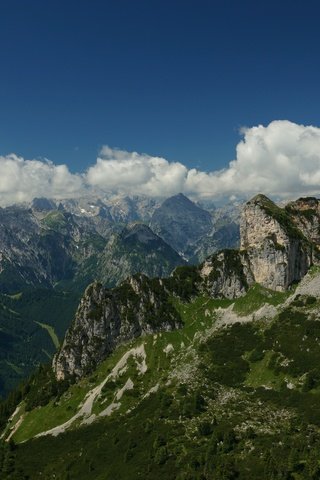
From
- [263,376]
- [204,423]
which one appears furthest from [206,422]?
[263,376]

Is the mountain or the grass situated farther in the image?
the grass

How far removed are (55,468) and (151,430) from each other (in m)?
35.3

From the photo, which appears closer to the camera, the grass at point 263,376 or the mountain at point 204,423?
the mountain at point 204,423

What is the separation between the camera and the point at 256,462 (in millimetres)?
108562

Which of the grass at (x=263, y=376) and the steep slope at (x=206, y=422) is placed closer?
the steep slope at (x=206, y=422)

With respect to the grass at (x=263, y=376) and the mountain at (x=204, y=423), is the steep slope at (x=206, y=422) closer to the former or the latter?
the mountain at (x=204, y=423)

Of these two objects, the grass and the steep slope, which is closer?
the steep slope

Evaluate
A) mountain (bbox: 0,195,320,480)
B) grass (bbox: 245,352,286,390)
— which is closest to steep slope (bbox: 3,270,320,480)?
mountain (bbox: 0,195,320,480)

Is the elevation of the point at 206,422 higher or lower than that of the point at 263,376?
lower

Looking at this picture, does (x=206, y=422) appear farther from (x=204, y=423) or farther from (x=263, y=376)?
(x=263, y=376)

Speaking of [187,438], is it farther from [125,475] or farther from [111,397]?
[111,397]

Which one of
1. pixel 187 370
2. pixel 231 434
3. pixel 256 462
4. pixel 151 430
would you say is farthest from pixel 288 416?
pixel 187 370

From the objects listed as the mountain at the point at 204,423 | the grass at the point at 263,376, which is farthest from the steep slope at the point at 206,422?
the grass at the point at 263,376

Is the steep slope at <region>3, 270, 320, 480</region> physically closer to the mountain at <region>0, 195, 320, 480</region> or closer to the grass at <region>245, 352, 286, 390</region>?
the mountain at <region>0, 195, 320, 480</region>
